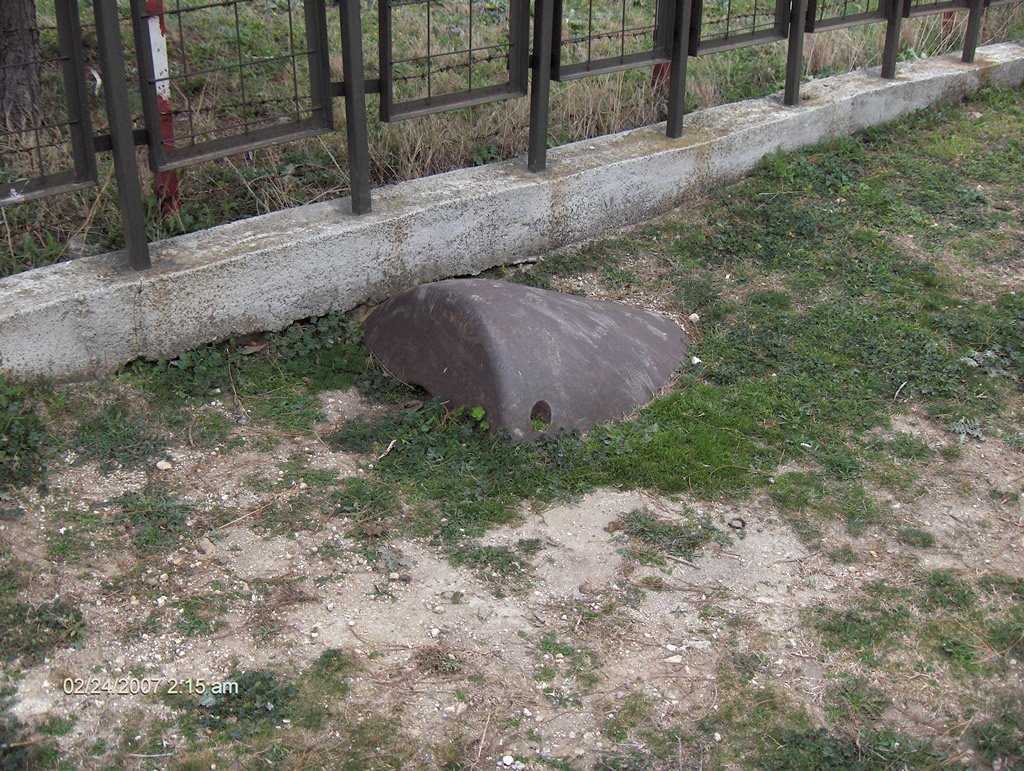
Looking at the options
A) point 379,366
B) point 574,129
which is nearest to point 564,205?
point 574,129

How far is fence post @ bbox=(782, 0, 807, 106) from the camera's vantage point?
6973 millimetres

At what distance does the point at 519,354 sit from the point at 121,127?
1784 millimetres

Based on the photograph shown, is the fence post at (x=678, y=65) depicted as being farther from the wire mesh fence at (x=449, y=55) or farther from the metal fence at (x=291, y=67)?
the wire mesh fence at (x=449, y=55)

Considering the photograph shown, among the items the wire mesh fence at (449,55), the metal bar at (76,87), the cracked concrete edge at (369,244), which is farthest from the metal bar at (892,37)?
the metal bar at (76,87)

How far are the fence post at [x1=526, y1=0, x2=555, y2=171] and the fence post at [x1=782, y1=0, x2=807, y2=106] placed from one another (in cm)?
192

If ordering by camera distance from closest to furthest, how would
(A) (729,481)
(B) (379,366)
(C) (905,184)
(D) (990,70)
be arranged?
(A) (729,481) → (B) (379,366) → (C) (905,184) → (D) (990,70)

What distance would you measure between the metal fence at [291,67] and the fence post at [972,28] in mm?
20

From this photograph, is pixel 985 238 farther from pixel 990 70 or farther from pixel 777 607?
pixel 777 607

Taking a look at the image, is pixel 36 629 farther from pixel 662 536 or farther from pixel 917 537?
pixel 917 537

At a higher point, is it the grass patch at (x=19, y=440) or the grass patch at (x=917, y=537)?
the grass patch at (x=19, y=440)

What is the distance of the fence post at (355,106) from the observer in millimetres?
5047

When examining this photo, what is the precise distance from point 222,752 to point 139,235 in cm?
228

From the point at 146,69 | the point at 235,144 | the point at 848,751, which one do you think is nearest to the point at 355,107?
the point at 235,144

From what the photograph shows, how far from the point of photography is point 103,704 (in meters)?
3.38
